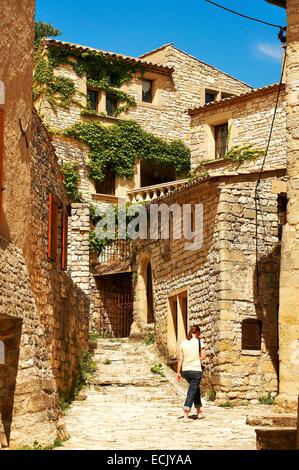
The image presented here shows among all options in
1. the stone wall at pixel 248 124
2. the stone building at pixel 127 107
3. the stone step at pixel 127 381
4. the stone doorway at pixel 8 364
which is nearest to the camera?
the stone doorway at pixel 8 364

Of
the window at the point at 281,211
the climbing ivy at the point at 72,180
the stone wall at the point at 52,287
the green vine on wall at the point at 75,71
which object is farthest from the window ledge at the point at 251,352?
the green vine on wall at the point at 75,71

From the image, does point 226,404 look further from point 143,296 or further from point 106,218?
point 106,218

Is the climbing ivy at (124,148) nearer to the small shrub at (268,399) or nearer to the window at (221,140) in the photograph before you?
the window at (221,140)

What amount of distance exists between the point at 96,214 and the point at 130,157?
10.7ft

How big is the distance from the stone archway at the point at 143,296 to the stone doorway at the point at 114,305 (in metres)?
1.98

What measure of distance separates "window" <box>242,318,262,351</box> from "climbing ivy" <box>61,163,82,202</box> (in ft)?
49.1

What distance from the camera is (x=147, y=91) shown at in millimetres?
38062

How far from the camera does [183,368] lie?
16.0 m

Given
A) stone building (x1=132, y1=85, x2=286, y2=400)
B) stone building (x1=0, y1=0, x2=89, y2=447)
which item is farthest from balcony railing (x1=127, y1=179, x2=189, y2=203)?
stone building (x1=0, y1=0, x2=89, y2=447)

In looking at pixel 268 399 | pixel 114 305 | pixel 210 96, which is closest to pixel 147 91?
pixel 210 96

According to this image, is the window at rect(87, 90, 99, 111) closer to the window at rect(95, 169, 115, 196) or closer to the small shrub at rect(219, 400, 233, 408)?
the window at rect(95, 169, 115, 196)

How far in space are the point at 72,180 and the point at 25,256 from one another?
789 inches

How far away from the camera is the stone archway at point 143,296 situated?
26484mm
